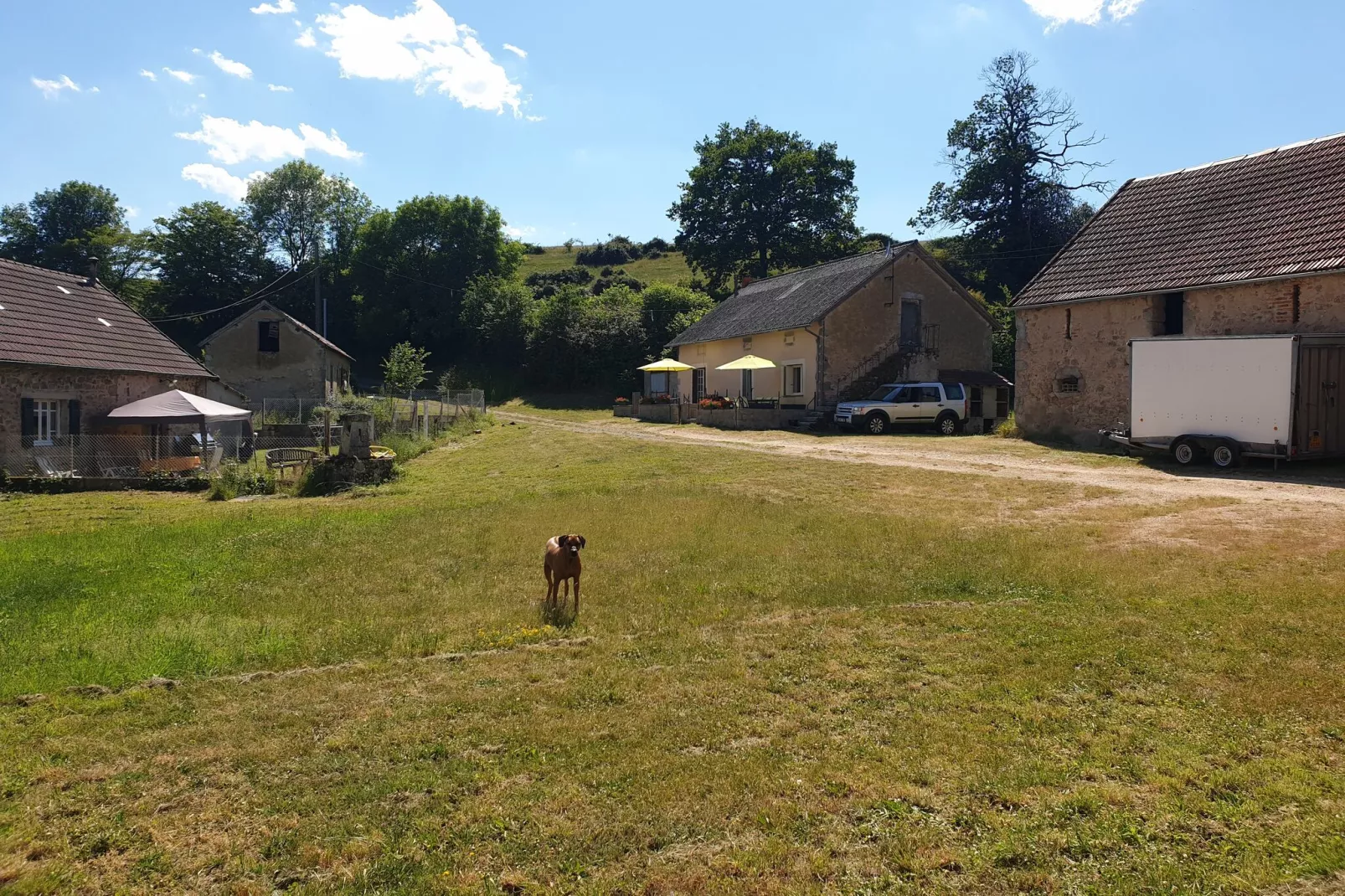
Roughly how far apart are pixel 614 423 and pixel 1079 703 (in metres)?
30.2

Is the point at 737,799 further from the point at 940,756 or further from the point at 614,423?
the point at 614,423

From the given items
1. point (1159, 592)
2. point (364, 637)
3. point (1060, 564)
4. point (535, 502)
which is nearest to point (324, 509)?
point (535, 502)

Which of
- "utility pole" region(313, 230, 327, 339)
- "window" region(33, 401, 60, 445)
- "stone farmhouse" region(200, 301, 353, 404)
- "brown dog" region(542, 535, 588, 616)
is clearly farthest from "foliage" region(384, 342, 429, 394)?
"brown dog" region(542, 535, 588, 616)

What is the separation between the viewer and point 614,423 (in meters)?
34.6

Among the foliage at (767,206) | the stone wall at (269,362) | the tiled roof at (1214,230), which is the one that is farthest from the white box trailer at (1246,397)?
the foliage at (767,206)

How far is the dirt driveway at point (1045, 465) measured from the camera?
1268 centimetres

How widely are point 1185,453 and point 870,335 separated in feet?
53.4

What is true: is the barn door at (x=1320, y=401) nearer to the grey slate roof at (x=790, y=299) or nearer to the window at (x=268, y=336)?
the grey slate roof at (x=790, y=299)

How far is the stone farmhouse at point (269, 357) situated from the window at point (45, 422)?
17.7m

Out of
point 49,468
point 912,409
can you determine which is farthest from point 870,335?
point 49,468

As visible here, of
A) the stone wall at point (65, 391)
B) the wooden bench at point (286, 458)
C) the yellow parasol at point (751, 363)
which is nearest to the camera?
the wooden bench at point (286, 458)

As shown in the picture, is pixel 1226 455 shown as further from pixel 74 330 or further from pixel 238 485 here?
pixel 74 330

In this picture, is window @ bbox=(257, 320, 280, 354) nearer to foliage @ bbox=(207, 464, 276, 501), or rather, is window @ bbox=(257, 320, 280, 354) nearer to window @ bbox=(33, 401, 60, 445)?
window @ bbox=(33, 401, 60, 445)

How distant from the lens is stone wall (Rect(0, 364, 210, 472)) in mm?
19609
